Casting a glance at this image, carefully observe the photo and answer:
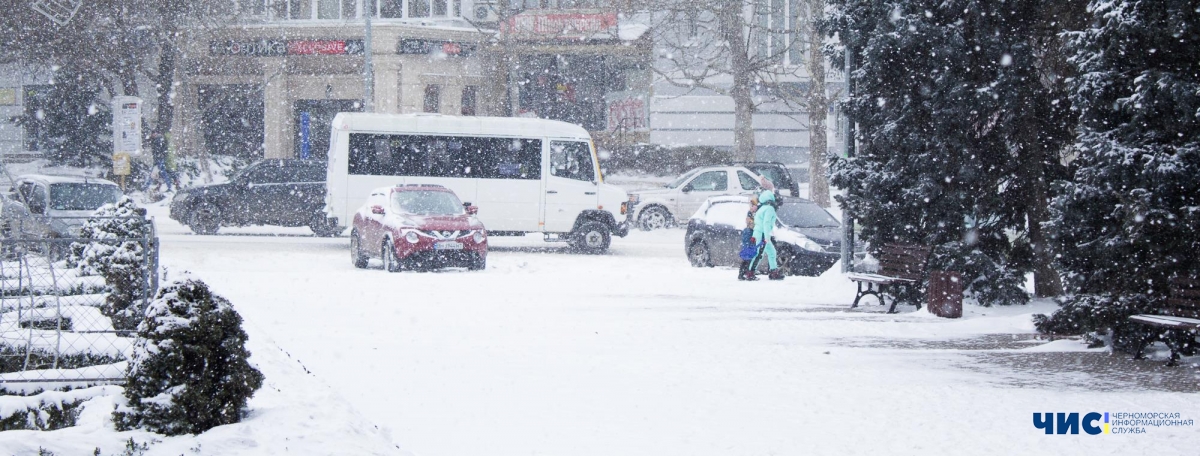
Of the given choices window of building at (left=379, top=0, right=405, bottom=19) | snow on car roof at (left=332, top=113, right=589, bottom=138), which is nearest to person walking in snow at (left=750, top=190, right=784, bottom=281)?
snow on car roof at (left=332, top=113, right=589, bottom=138)

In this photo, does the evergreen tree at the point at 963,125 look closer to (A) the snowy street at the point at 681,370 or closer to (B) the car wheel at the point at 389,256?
(A) the snowy street at the point at 681,370

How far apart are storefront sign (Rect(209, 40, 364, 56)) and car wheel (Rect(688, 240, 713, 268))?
21.8m

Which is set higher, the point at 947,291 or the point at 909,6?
the point at 909,6

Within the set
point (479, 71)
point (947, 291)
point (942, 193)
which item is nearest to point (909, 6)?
point (942, 193)

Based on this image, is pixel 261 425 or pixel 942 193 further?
pixel 942 193

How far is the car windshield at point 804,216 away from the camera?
19.6 metres

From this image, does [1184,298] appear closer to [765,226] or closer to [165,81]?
[765,226]

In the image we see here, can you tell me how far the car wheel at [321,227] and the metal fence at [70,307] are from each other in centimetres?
1431

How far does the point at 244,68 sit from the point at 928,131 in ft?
102

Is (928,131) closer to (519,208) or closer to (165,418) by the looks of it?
(165,418)

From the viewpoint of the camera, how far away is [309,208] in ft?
85.9

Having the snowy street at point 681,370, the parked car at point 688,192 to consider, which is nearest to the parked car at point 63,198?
the snowy street at point 681,370

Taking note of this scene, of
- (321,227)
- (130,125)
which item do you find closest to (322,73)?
(130,125)

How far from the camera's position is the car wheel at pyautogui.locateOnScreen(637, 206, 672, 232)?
29.3 metres
